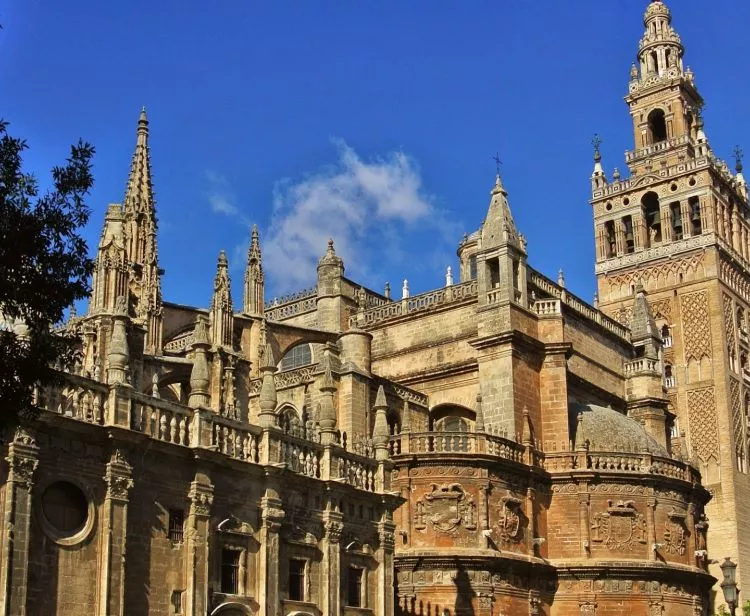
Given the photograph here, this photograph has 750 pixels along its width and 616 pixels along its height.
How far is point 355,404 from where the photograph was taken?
1502 inches

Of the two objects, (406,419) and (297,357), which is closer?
(406,419)

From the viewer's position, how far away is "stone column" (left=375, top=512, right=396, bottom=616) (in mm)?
28812

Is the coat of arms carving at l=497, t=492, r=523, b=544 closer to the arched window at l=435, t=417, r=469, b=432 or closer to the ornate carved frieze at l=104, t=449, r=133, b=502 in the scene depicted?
the arched window at l=435, t=417, r=469, b=432

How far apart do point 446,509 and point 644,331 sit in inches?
665

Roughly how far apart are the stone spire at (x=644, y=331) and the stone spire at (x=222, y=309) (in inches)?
755

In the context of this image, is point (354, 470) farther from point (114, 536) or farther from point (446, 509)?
point (446, 509)

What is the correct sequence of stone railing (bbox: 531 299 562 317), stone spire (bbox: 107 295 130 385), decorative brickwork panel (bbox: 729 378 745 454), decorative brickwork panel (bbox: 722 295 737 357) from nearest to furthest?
1. stone spire (bbox: 107 295 130 385)
2. stone railing (bbox: 531 299 562 317)
3. decorative brickwork panel (bbox: 729 378 745 454)
4. decorative brickwork panel (bbox: 722 295 737 357)

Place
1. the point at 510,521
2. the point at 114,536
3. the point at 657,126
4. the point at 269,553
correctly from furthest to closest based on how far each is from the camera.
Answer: the point at 657,126 < the point at 510,521 < the point at 269,553 < the point at 114,536

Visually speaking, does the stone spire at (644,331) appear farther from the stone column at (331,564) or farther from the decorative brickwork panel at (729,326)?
the stone column at (331,564)

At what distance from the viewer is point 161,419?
23750mm

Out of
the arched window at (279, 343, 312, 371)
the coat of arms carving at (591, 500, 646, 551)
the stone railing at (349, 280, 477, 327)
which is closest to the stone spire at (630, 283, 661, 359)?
the stone railing at (349, 280, 477, 327)

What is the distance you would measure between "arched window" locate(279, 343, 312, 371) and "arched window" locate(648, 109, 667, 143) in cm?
2718

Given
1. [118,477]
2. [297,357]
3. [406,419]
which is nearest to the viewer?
[118,477]

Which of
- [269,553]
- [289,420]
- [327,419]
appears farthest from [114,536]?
[289,420]
